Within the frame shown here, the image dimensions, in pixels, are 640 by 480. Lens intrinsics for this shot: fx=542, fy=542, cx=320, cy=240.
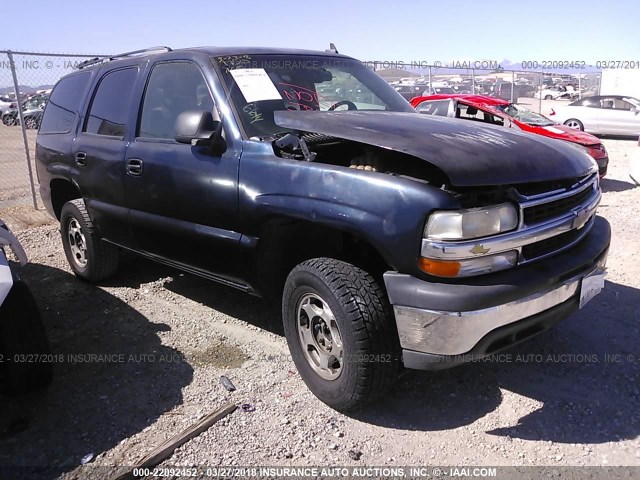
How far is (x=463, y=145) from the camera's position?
8.94ft

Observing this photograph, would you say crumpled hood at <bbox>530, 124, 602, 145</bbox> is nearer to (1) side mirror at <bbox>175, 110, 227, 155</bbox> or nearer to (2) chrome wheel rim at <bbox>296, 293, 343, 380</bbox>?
(1) side mirror at <bbox>175, 110, 227, 155</bbox>

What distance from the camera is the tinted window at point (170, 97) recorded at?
3596 millimetres

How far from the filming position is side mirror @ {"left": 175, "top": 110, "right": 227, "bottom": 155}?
316 cm

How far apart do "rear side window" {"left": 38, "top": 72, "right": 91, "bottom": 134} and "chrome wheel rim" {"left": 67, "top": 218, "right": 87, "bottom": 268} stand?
0.85 metres

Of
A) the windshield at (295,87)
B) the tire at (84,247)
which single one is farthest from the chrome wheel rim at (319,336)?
the tire at (84,247)

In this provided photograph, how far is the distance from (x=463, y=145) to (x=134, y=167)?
235cm

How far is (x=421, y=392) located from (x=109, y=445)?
174 centimetres

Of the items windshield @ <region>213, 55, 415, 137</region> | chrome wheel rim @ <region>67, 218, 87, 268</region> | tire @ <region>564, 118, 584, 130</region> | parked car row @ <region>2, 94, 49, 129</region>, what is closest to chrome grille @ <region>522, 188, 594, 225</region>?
windshield @ <region>213, 55, 415, 137</region>

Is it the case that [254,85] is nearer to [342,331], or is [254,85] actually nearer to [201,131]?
[201,131]

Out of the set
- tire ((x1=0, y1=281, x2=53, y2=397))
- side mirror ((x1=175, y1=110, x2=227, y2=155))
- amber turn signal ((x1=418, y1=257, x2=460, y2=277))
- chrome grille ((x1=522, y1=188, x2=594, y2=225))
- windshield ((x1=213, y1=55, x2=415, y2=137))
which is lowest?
tire ((x1=0, y1=281, x2=53, y2=397))

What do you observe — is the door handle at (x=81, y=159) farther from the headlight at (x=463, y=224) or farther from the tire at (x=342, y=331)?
the headlight at (x=463, y=224)

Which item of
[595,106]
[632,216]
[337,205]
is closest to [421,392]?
[337,205]

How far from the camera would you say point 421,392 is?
3.20 meters

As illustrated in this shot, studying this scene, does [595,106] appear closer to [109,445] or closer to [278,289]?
[278,289]
